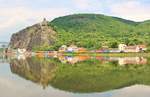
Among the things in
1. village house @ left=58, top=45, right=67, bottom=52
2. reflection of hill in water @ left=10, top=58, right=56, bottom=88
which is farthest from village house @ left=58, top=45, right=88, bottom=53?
reflection of hill in water @ left=10, top=58, right=56, bottom=88

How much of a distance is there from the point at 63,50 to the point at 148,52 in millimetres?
42055

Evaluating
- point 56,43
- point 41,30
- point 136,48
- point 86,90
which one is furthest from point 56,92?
point 41,30

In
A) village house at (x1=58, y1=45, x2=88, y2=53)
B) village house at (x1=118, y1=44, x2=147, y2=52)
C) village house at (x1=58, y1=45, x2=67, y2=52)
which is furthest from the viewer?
village house at (x1=58, y1=45, x2=67, y2=52)

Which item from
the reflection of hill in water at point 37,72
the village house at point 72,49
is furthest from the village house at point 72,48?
the reflection of hill in water at point 37,72

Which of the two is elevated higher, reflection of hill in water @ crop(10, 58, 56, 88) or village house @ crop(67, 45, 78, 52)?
village house @ crop(67, 45, 78, 52)

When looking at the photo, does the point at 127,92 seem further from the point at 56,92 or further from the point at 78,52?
the point at 78,52

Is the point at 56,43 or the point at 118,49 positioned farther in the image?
the point at 56,43

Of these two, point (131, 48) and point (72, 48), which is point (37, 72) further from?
point (72, 48)

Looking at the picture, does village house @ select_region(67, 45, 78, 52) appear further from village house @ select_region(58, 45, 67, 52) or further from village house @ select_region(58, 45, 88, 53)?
village house @ select_region(58, 45, 67, 52)

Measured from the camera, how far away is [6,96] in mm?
30141

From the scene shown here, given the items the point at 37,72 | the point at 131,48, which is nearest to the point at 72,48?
the point at 131,48

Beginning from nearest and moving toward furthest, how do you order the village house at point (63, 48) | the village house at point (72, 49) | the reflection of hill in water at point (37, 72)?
1. the reflection of hill in water at point (37, 72)
2. the village house at point (72, 49)
3. the village house at point (63, 48)

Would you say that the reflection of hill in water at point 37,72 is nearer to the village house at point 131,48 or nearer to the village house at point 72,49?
the village house at point 131,48

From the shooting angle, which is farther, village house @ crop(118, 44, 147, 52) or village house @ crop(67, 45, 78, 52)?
village house @ crop(67, 45, 78, 52)
